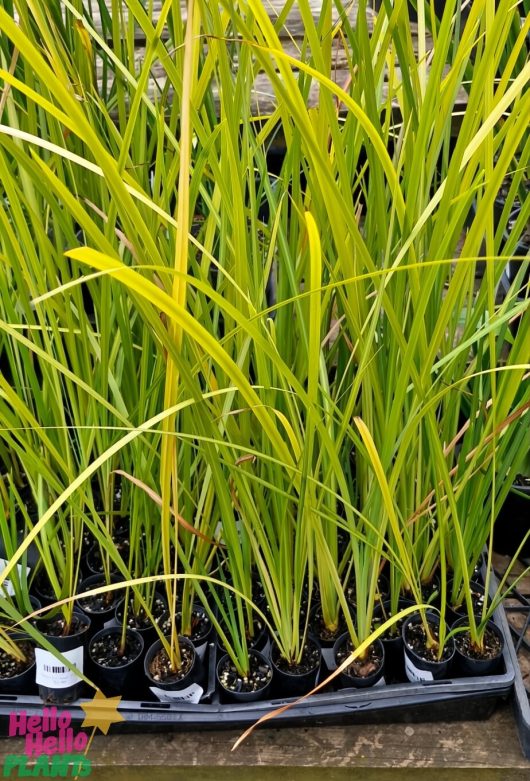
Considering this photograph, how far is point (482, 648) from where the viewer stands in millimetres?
627

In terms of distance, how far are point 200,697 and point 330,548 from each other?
0.18 m

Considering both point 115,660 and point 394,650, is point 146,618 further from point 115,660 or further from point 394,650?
point 394,650

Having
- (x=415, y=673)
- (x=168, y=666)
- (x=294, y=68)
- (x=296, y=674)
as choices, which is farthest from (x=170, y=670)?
(x=294, y=68)

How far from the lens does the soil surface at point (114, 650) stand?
2.10ft

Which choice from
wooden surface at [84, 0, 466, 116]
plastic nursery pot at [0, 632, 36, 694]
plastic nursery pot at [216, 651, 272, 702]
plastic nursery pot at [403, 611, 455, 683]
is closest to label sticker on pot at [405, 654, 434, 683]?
plastic nursery pot at [403, 611, 455, 683]

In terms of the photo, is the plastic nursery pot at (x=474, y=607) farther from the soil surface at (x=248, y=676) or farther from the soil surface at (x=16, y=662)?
the soil surface at (x=16, y=662)

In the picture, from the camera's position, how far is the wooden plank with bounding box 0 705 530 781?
622mm

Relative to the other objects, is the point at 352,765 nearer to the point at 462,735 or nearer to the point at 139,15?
the point at 462,735

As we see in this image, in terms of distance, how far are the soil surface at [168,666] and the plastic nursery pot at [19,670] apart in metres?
0.12

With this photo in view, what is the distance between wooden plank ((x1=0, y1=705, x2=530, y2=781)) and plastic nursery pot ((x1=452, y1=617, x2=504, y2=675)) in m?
0.07

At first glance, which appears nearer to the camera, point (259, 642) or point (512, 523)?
point (259, 642)

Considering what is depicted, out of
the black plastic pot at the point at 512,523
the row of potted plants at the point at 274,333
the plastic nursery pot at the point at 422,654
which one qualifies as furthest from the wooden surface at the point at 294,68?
the plastic nursery pot at the point at 422,654

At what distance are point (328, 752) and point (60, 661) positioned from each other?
26cm

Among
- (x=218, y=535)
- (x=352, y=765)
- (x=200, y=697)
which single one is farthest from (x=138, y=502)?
(x=352, y=765)
